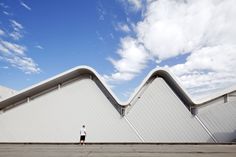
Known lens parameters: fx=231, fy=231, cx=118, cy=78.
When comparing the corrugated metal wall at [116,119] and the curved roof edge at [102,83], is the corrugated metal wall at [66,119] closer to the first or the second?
the corrugated metal wall at [116,119]

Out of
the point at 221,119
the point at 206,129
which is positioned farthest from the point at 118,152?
the point at 221,119

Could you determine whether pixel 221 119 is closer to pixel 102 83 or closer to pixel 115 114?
pixel 115 114

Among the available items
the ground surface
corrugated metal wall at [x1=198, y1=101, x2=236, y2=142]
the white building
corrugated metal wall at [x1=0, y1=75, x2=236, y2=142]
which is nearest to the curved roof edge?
the white building

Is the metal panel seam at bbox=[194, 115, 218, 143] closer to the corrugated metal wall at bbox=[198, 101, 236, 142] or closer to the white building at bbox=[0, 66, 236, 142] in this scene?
the white building at bbox=[0, 66, 236, 142]

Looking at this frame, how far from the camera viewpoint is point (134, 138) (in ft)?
62.8

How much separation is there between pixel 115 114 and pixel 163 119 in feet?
13.4

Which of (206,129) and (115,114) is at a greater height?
(115,114)

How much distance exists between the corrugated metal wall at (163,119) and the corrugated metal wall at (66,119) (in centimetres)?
117

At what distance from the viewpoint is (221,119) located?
63.8 ft

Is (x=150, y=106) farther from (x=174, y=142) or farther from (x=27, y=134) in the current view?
(x=27, y=134)

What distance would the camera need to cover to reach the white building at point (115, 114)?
19.3 m

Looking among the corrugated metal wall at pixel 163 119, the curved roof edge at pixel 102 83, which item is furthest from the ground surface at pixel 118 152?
the curved roof edge at pixel 102 83

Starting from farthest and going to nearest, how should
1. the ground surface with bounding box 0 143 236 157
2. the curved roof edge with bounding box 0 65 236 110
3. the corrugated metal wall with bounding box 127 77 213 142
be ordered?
the corrugated metal wall with bounding box 127 77 213 142 → the curved roof edge with bounding box 0 65 236 110 → the ground surface with bounding box 0 143 236 157

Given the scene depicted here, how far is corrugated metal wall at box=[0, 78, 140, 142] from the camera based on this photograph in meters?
19.3
